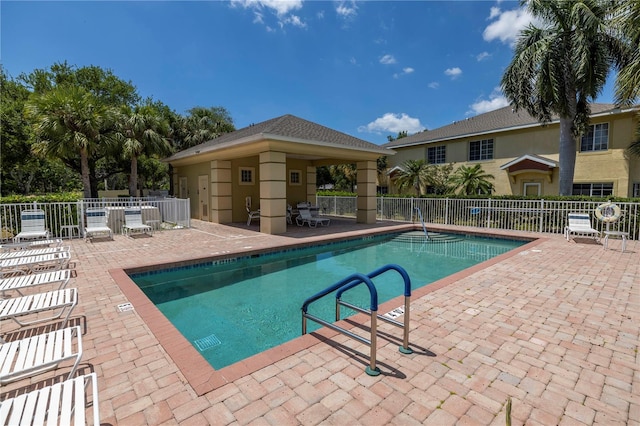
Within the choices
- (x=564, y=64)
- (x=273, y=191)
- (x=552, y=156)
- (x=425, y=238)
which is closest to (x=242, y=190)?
(x=273, y=191)

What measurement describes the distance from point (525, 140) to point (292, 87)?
19.1 meters

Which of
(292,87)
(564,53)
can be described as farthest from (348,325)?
(292,87)

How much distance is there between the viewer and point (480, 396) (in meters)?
2.79

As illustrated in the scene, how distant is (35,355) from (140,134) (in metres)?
20.4

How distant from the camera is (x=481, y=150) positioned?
21.5 metres

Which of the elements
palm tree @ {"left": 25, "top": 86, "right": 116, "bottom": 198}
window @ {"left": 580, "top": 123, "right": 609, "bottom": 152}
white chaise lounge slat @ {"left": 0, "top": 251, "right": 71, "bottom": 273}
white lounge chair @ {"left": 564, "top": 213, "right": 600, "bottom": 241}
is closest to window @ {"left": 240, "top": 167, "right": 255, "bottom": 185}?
palm tree @ {"left": 25, "top": 86, "right": 116, "bottom": 198}

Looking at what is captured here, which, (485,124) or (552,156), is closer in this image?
(552,156)

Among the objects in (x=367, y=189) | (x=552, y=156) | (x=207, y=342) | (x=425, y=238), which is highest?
(x=552, y=156)

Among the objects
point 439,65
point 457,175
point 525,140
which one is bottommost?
point 457,175

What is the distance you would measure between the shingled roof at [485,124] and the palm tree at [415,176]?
124 inches

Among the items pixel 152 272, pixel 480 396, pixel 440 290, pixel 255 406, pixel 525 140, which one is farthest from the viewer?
pixel 525 140

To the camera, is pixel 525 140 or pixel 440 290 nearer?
pixel 440 290

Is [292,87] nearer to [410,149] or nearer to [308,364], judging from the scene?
[410,149]

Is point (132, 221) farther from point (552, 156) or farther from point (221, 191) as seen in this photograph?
point (552, 156)
